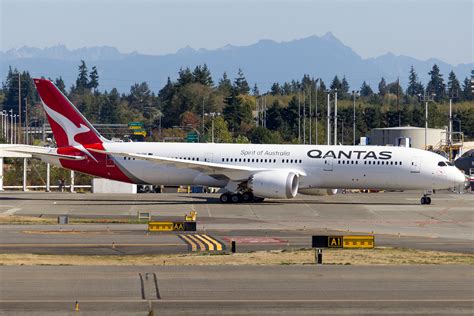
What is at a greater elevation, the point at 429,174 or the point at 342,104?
the point at 342,104

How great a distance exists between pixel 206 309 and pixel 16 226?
2303cm

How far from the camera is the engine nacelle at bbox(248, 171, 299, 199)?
55.6 m

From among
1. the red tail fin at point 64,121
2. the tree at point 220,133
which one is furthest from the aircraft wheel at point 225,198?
the tree at point 220,133

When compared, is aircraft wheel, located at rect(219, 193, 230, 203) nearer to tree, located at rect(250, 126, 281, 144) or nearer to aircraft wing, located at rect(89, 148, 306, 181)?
aircraft wing, located at rect(89, 148, 306, 181)

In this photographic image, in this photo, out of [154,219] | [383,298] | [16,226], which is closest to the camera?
[383,298]

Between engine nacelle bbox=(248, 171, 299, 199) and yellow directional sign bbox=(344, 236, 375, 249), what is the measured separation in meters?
21.4

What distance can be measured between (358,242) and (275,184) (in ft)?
71.5

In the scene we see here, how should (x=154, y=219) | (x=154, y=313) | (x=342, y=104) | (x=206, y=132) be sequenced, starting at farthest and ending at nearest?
(x=342, y=104) < (x=206, y=132) < (x=154, y=219) < (x=154, y=313)

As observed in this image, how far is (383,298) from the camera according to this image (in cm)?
2447

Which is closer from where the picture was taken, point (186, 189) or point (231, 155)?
point (231, 155)

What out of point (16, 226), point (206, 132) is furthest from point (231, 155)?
point (206, 132)

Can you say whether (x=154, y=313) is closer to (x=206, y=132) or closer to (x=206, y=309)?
(x=206, y=309)

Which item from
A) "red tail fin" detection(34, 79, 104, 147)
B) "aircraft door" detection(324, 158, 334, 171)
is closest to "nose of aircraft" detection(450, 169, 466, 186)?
"aircraft door" detection(324, 158, 334, 171)

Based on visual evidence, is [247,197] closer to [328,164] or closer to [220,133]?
[328,164]
